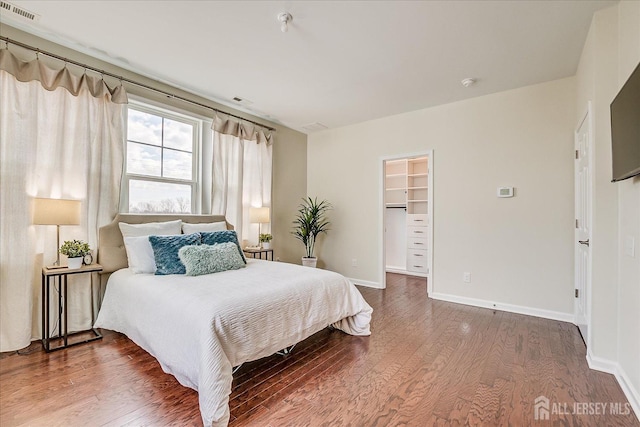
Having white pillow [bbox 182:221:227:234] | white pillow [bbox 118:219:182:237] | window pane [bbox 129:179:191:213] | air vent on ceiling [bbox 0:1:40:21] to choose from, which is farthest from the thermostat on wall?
air vent on ceiling [bbox 0:1:40:21]

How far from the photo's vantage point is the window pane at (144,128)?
3.28 m

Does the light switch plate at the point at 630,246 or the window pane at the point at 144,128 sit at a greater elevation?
the window pane at the point at 144,128

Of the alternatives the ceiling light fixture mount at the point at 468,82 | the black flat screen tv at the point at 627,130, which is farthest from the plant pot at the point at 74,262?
the ceiling light fixture mount at the point at 468,82

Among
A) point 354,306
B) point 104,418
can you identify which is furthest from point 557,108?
point 104,418

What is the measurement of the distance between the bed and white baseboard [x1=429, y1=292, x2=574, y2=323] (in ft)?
5.65

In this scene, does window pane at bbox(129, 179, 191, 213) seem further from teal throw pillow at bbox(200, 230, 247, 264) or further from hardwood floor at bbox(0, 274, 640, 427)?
hardwood floor at bbox(0, 274, 640, 427)

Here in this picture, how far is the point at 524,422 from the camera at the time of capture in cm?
163

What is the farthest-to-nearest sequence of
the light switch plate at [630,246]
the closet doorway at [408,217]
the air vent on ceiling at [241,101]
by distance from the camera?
the closet doorway at [408,217], the air vent on ceiling at [241,101], the light switch plate at [630,246]

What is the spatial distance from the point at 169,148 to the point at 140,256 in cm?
148

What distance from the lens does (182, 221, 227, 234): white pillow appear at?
10.8 feet

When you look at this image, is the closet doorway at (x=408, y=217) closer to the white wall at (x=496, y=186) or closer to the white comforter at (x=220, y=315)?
the white wall at (x=496, y=186)

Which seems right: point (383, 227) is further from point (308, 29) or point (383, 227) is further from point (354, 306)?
point (308, 29)

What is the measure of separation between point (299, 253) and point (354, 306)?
267cm

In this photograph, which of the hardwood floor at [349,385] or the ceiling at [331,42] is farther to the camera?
the ceiling at [331,42]
